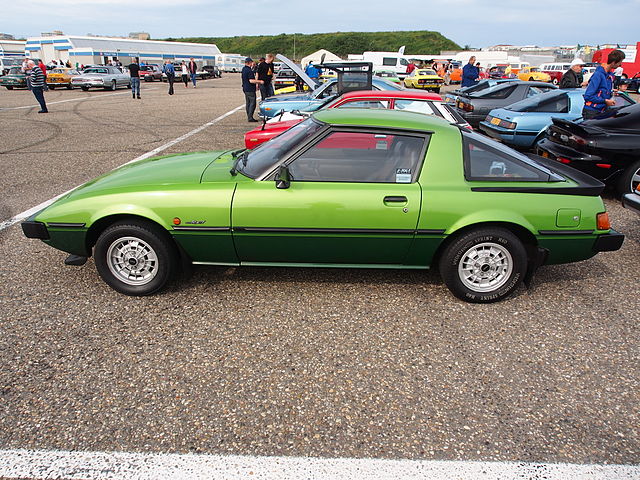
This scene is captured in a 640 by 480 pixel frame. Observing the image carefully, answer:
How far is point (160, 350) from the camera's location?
9.27 ft

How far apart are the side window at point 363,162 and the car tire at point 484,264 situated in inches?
24.0

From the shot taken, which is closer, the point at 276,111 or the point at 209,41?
the point at 276,111

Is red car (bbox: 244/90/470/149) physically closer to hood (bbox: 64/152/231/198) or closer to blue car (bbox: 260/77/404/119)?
blue car (bbox: 260/77/404/119)

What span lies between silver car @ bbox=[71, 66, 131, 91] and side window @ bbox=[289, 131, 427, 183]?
2453cm

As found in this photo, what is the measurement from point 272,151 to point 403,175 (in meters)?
1.01

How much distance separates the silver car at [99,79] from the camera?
78.0 ft

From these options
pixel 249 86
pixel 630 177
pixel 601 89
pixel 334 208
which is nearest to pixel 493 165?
pixel 334 208

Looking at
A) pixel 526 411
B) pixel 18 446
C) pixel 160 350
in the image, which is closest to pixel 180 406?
pixel 160 350

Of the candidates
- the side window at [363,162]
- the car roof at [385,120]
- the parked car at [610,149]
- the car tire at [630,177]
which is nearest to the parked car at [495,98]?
the parked car at [610,149]

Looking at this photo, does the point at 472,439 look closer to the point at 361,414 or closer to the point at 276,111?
the point at 361,414

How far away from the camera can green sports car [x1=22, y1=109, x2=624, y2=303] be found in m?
3.19

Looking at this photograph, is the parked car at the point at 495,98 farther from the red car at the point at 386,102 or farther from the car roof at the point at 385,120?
the car roof at the point at 385,120

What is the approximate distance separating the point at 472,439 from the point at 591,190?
82.0 inches

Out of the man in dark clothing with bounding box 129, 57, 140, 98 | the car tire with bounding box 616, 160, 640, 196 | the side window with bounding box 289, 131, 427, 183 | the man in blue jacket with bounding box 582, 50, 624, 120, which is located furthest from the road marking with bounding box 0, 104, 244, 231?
the man in blue jacket with bounding box 582, 50, 624, 120
